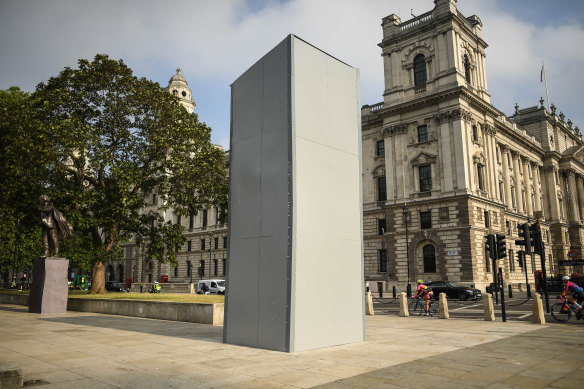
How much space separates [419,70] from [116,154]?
3361 cm

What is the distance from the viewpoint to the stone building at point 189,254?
69.4 m

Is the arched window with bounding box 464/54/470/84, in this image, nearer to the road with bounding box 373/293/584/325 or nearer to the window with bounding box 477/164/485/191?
the window with bounding box 477/164/485/191

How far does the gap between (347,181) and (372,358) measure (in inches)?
170

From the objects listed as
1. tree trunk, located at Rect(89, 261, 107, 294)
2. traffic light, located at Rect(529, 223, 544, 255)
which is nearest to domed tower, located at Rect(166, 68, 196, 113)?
tree trunk, located at Rect(89, 261, 107, 294)

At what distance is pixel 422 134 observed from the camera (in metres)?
44.5

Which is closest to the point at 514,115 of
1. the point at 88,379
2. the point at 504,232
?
the point at 504,232

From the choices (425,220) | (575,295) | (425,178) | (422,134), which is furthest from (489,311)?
(422,134)

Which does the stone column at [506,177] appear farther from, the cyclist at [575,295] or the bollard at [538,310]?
the bollard at [538,310]

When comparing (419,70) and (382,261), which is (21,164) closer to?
(382,261)

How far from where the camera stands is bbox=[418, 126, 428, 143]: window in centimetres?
4426

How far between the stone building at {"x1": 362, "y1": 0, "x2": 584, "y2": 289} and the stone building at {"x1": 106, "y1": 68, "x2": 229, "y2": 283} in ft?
97.4

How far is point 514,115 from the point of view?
228 ft

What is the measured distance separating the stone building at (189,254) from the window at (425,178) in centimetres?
3439

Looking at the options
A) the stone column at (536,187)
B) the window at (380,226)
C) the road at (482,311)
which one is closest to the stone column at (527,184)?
the stone column at (536,187)
